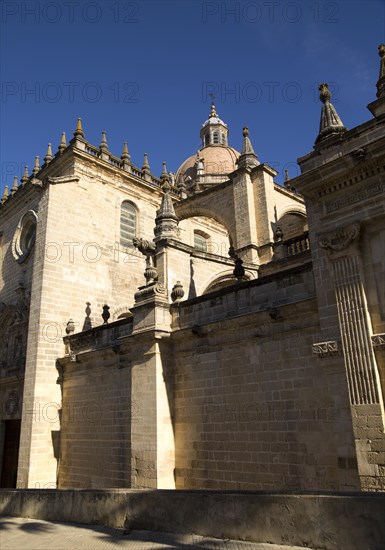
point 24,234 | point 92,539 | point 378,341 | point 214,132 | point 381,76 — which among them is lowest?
point 92,539

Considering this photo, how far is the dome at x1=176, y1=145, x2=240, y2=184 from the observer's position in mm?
32875

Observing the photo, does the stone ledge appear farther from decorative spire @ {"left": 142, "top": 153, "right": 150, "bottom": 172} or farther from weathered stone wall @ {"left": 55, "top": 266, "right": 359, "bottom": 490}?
decorative spire @ {"left": 142, "top": 153, "right": 150, "bottom": 172}

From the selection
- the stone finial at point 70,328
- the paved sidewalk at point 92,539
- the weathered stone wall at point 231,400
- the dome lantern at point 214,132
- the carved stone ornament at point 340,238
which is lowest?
the paved sidewalk at point 92,539

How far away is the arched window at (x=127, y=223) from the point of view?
19.2m

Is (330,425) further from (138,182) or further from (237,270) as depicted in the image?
(138,182)

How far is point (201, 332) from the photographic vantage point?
10133 millimetres

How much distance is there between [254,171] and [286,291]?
1102cm

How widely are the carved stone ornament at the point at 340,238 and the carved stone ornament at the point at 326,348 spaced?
165 cm

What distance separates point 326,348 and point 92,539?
15.0ft

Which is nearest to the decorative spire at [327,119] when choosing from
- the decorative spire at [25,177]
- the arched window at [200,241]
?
the arched window at [200,241]

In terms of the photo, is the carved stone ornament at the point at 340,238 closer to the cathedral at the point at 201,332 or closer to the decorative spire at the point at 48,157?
the cathedral at the point at 201,332

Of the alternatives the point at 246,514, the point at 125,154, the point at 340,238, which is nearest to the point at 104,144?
the point at 125,154

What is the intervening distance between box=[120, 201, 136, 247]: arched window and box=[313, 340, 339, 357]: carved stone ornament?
12.8m

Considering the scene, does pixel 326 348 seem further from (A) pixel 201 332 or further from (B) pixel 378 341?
(A) pixel 201 332
